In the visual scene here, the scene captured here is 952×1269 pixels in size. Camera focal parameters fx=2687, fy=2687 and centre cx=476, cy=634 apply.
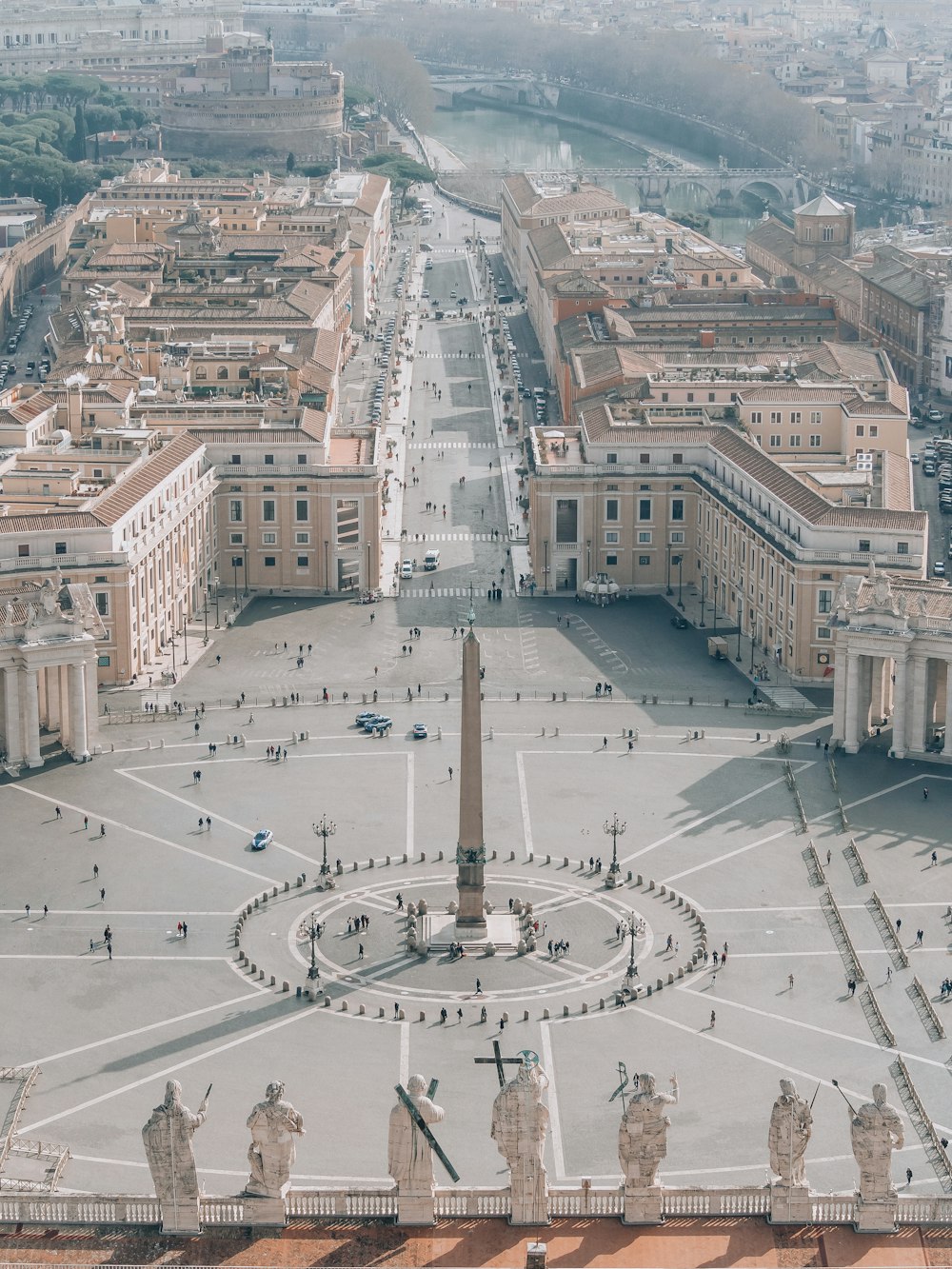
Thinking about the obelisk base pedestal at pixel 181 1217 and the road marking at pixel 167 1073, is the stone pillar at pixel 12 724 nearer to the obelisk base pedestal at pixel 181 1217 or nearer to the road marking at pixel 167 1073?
the road marking at pixel 167 1073

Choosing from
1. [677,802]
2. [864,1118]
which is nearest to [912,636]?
[677,802]

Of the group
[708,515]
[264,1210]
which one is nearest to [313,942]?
[264,1210]

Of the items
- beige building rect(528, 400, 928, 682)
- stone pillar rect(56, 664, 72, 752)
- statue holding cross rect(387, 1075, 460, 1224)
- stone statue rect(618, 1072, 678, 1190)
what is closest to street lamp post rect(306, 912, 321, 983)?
stone pillar rect(56, 664, 72, 752)

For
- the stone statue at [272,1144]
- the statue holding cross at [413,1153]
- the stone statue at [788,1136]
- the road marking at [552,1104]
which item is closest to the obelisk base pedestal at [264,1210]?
the stone statue at [272,1144]

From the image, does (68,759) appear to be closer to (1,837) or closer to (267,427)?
(1,837)

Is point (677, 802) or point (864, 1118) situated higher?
point (864, 1118)
